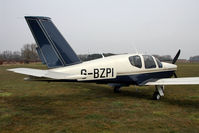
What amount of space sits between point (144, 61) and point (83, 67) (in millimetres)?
3639

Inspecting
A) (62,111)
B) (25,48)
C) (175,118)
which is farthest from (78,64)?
(25,48)

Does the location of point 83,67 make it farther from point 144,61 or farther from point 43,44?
point 144,61

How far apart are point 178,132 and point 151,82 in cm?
490

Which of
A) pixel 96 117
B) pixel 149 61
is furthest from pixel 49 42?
pixel 149 61

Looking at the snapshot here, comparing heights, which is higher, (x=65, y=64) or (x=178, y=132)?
(x=65, y=64)

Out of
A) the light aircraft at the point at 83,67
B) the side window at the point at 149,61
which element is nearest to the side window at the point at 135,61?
the light aircraft at the point at 83,67

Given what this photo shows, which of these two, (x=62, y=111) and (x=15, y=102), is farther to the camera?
(x=15, y=102)

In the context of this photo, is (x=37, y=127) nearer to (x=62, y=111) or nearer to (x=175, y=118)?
(x=62, y=111)

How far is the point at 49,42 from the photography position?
8625 millimetres

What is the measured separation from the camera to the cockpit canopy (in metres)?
10.8

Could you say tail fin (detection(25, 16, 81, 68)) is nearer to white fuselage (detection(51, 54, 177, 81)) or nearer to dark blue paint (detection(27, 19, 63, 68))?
dark blue paint (detection(27, 19, 63, 68))

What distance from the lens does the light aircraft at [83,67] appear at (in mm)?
8461

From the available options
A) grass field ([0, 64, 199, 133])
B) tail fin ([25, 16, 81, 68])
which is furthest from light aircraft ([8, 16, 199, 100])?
grass field ([0, 64, 199, 133])

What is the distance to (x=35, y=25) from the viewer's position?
27.9 feet
